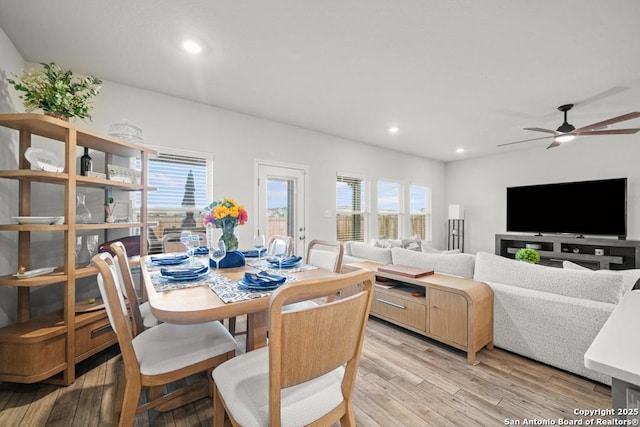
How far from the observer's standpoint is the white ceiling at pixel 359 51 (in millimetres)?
1965

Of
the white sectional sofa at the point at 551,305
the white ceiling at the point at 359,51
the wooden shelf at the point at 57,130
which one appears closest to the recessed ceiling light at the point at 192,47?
the white ceiling at the point at 359,51

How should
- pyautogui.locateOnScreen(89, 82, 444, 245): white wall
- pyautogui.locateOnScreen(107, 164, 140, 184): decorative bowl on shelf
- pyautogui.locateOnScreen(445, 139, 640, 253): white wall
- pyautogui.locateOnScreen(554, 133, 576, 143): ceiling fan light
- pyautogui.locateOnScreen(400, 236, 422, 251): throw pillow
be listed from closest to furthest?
pyautogui.locateOnScreen(107, 164, 140, 184): decorative bowl on shelf → pyautogui.locateOnScreen(89, 82, 444, 245): white wall → pyautogui.locateOnScreen(554, 133, 576, 143): ceiling fan light → pyautogui.locateOnScreen(445, 139, 640, 253): white wall → pyautogui.locateOnScreen(400, 236, 422, 251): throw pillow

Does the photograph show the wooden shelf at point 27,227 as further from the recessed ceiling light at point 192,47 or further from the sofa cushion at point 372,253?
the sofa cushion at point 372,253

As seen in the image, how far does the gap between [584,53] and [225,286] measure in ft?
11.7

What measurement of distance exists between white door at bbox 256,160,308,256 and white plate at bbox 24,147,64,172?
7.52ft

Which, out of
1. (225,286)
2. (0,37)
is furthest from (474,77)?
(0,37)

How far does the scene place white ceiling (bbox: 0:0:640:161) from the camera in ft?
6.45

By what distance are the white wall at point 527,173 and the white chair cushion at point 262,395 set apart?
641 centimetres

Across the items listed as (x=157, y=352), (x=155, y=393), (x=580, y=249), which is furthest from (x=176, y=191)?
(x=580, y=249)

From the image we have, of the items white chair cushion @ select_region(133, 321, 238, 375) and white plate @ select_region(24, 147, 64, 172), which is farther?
white plate @ select_region(24, 147, 64, 172)

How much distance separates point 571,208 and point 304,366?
21.7 ft

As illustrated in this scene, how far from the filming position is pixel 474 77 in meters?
2.92

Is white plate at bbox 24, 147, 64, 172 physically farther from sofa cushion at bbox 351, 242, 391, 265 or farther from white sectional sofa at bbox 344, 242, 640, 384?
white sectional sofa at bbox 344, 242, 640, 384

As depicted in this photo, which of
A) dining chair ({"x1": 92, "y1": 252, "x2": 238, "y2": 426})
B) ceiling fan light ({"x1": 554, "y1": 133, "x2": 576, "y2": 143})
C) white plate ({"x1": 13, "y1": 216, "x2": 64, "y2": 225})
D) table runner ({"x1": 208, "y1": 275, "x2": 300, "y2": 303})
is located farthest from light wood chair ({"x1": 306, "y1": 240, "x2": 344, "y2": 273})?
ceiling fan light ({"x1": 554, "y1": 133, "x2": 576, "y2": 143})
